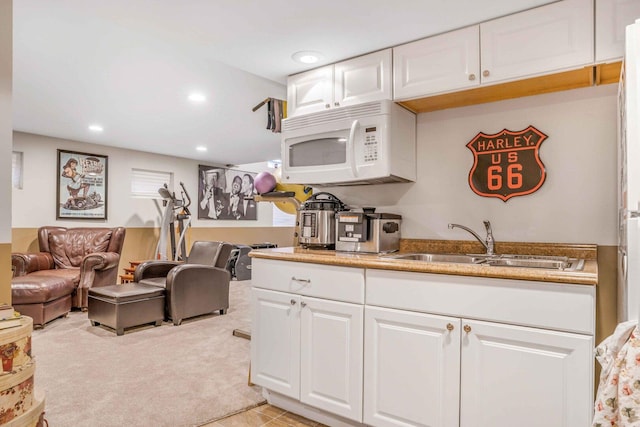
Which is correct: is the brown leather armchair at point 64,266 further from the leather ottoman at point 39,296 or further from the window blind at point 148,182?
the window blind at point 148,182

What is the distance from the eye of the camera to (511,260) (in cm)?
199

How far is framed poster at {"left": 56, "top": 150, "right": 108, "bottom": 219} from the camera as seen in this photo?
18.2 ft

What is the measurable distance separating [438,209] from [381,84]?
2.77 feet

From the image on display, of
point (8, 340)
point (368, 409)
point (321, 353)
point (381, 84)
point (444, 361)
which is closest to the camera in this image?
point (8, 340)

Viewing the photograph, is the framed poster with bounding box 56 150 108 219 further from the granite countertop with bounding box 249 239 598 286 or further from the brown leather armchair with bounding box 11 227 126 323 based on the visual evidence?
Answer: the granite countertop with bounding box 249 239 598 286

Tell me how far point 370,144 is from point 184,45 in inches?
51.1

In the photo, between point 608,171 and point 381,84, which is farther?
point 381,84

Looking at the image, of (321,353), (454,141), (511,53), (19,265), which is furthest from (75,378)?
(511,53)

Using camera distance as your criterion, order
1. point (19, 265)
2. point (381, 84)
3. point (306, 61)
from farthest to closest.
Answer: point (19, 265)
point (306, 61)
point (381, 84)

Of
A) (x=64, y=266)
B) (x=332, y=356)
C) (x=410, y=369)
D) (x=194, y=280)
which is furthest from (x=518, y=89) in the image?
(x=64, y=266)

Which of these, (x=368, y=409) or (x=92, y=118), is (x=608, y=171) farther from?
(x=92, y=118)

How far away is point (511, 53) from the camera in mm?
1949

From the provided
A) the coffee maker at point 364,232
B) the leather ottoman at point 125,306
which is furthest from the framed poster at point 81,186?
the coffee maker at point 364,232

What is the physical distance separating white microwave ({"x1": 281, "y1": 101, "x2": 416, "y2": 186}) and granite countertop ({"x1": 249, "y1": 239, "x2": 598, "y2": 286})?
1.58 feet
